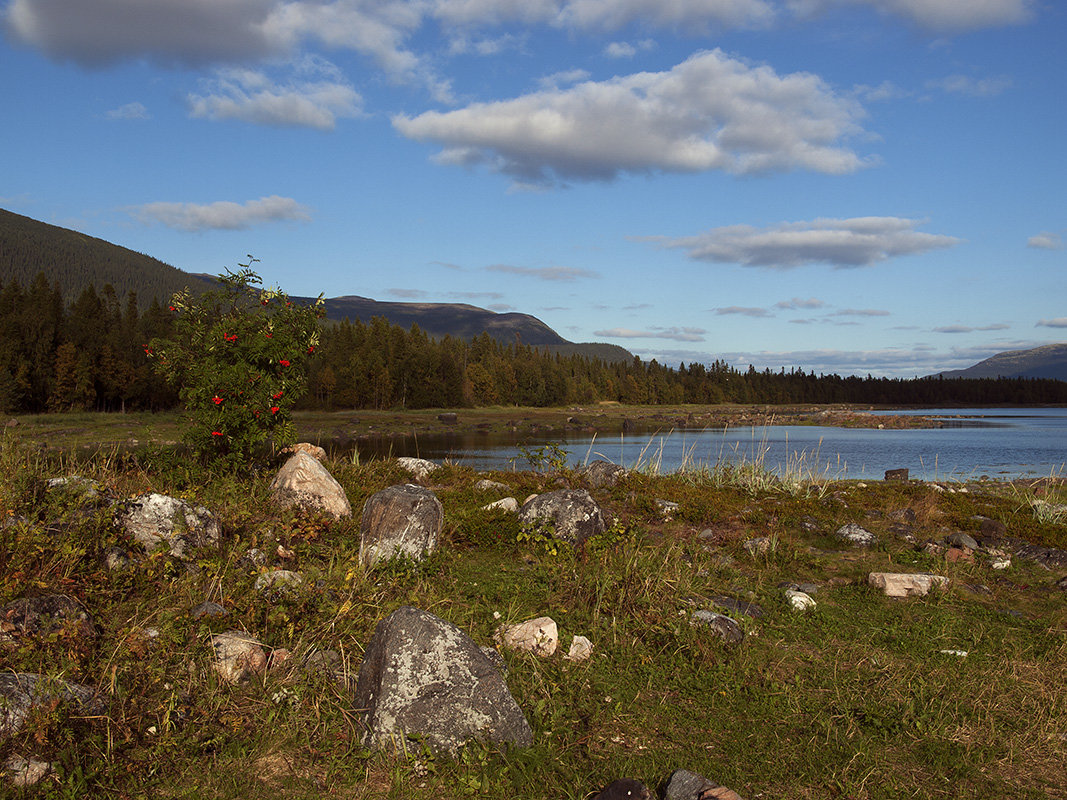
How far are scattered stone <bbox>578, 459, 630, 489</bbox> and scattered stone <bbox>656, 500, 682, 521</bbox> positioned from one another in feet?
5.25

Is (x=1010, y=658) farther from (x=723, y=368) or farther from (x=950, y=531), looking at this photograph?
(x=723, y=368)

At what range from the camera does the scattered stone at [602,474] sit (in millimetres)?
13414

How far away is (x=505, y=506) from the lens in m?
10.7

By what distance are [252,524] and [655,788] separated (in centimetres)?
601

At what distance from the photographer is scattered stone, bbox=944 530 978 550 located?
9.83 metres

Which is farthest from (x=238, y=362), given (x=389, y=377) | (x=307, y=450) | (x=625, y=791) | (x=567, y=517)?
(x=389, y=377)

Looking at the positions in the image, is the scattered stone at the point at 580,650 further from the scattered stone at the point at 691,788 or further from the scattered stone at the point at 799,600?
the scattered stone at the point at 799,600

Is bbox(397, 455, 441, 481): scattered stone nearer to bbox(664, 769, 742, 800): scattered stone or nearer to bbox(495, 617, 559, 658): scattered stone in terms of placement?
bbox(495, 617, 559, 658): scattered stone

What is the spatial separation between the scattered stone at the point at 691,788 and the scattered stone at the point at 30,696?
3.51 m

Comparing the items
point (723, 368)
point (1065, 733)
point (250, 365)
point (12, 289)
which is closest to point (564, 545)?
point (1065, 733)

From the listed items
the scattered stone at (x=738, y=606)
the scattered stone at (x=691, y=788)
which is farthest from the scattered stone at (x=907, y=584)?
the scattered stone at (x=691, y=788)

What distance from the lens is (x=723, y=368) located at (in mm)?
150250

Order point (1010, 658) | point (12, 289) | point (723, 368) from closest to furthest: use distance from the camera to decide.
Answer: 1. point (1010, 658)
2. point (12, 289)
3. point (723, 368)

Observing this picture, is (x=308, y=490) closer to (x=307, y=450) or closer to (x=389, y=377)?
(x=307, y=450)
